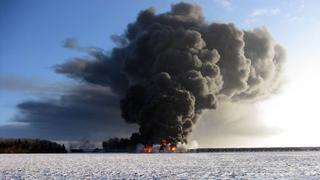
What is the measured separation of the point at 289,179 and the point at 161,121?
245ft

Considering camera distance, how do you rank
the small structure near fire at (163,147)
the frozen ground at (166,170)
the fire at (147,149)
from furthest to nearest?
the fire at (147,149) < the small structure near fire at (163,147) < the frozen ground at (166,170)

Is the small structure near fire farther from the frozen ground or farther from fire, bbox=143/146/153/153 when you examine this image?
the frozen ground

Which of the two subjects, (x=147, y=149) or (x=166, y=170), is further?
(x=147, y=149)

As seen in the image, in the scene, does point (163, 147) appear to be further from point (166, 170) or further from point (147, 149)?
point (166, 170)

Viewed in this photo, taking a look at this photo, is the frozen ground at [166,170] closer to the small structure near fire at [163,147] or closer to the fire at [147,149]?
the small structure near fire at [163,147]

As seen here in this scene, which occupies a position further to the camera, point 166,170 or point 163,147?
point 163,147

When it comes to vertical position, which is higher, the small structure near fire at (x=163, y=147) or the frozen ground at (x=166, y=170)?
the small structure near fire at (x=163, y=147)

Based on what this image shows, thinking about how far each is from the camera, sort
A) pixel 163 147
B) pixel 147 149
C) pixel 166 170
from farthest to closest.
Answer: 1. pixel 147 149
2. pixel 163 147
3. pixel 166 170

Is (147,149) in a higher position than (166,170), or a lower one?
higher

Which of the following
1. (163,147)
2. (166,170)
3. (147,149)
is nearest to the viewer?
(166,170)

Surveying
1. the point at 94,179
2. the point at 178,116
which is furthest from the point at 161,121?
the point at 94,179

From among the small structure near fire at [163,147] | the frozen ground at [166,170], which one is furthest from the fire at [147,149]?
the frozen ground at [166,170]

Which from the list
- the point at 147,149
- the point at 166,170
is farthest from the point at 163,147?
the point at 166,170

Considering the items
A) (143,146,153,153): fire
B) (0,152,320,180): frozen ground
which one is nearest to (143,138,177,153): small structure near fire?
(143,146,153,153): fire
